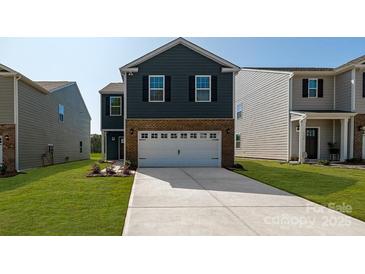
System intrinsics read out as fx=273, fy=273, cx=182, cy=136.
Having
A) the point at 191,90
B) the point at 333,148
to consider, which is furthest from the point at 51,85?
the point at 333,148

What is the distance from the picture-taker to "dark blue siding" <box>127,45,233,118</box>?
14.6 m

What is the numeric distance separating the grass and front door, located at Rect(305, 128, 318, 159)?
44.4 feet

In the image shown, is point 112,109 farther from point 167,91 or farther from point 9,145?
point 9,145

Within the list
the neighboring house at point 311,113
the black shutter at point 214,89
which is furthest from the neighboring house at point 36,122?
the neighboring house at point 311,113

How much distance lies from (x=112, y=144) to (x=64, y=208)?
52.0 feet

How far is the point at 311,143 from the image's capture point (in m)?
18.2

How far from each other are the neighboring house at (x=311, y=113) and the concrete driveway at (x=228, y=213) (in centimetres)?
1025

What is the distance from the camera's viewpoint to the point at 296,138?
709 inches

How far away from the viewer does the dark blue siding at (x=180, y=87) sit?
14641mm

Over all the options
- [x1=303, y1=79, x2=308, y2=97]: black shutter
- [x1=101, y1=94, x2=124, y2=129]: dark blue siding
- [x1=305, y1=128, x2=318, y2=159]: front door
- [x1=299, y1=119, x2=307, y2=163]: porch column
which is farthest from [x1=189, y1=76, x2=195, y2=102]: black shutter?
[x1=305, y1=128, x2=318, y2=159]: front door

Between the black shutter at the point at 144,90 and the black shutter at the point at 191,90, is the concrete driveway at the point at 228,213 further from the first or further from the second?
the black shutter at the point at 191,90

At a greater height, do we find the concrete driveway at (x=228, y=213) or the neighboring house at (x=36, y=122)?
the neighboring house at (x=36, y=122)
